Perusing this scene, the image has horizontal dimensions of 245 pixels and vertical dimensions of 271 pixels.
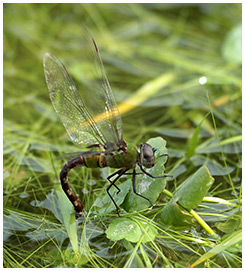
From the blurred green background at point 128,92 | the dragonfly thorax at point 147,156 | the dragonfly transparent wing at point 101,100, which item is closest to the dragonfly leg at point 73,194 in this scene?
the blurred green background at point 128,92

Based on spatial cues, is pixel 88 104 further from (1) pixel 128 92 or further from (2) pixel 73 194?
(1) pixel 128 92

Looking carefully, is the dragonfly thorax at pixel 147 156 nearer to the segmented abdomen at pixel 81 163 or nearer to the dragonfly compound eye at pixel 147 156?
the dragonfly compound eye at pixel 147 156

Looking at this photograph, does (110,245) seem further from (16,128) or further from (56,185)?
(16,128)

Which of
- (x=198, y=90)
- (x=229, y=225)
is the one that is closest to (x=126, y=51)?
(x=198, y=90)

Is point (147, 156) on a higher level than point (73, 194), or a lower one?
higher

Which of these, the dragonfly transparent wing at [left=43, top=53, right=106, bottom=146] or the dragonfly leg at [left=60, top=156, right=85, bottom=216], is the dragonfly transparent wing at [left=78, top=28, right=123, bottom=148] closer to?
the dragonfly transparent wing at [left=43, top=53, right=106, bottom=146]

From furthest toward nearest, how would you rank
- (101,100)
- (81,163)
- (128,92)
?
1. (128,92)
2. (101,100)
3. (81,163)

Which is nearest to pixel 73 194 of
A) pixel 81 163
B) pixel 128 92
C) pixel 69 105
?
pixel 81 163
